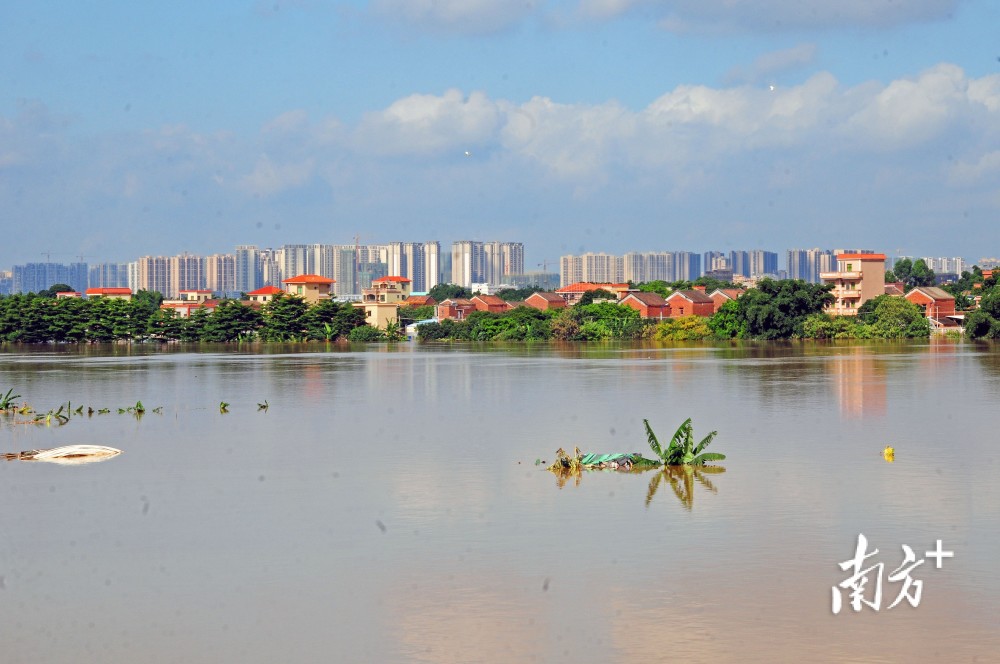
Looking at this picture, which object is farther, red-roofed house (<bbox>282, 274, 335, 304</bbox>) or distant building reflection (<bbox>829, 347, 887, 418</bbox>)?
red-roofed house (<bbox>282, 274, 335, 304</bbox>)

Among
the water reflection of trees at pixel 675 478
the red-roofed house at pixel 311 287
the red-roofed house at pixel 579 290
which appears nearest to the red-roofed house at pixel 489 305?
the red-roofed house at pixel 579 290

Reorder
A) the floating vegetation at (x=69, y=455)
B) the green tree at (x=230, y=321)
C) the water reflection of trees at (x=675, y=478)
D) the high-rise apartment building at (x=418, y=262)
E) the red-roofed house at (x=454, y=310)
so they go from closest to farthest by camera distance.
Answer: the water reflection of trees at (x=675, y=478) → the floating vegetation at (x=69, y=455) → the green tree at (x=230, y=321) → the red-roofed house at (x=454, y=310) → the high-rise apartment building at (x=418, y=262)

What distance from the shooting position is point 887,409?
2053cm

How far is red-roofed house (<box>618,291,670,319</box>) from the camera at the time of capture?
7344 centimetres

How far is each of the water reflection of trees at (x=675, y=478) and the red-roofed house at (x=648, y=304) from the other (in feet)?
193

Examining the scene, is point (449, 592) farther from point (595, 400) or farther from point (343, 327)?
Result: point (343, 327)

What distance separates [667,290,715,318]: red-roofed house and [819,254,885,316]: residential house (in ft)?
32.1

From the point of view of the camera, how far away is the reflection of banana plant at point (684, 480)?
452 inches

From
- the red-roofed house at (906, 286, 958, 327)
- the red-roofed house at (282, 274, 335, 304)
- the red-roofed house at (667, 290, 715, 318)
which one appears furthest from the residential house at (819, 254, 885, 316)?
the red-roofed house at (282, 274, 335, 304)

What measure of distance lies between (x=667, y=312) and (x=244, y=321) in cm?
2690

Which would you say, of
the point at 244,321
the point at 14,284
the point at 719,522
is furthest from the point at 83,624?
the point at 14,284

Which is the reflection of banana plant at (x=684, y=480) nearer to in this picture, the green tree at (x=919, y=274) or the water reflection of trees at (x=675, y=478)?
the water reflection of trees at (x=675, y=478)

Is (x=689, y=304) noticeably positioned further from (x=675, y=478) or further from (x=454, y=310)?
(x=675, y=478)

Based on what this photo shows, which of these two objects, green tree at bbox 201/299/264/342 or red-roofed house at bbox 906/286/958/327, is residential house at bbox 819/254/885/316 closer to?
red-roofed house at bbox 906/286/958/327
